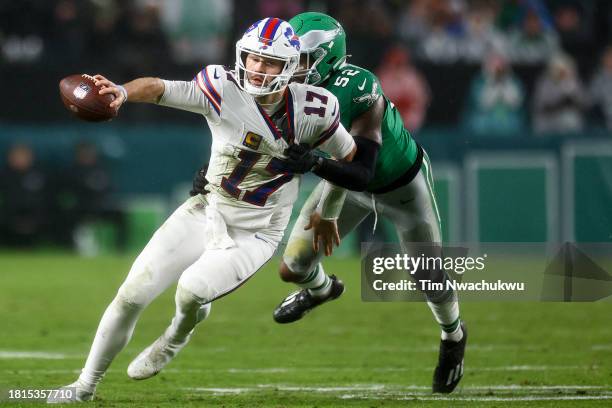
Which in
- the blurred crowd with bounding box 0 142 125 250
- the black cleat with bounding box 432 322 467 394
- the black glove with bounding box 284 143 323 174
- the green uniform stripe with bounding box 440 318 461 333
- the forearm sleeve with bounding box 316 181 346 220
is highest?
the black glove with bounding box 284 143 323 174

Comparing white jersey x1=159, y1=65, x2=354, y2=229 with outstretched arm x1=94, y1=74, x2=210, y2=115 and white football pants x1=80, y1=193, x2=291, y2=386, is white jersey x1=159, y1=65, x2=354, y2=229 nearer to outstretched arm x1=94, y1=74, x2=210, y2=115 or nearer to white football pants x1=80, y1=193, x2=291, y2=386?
outstretched arm x1=94, y1=74, x2=210, y2=115

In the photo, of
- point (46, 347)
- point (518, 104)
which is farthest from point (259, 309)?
point (518, 104)

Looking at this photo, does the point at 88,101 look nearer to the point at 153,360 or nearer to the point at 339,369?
the point at 153,360

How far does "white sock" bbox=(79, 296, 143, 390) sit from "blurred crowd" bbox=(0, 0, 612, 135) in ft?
26.7

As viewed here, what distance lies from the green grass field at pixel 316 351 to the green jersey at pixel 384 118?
1.14 metres

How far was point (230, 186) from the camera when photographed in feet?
19.5

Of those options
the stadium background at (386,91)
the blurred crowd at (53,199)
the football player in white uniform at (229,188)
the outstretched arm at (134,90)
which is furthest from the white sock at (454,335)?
the blurred crowd at (53,199)

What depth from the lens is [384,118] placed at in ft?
22.2

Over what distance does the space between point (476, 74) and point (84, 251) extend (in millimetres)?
4833

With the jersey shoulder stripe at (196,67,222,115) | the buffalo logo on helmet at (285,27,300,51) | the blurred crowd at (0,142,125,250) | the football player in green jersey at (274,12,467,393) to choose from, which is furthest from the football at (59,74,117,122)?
the blurred crowd at (0,142,125,250)

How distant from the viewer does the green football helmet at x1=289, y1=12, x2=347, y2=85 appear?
6.46 m

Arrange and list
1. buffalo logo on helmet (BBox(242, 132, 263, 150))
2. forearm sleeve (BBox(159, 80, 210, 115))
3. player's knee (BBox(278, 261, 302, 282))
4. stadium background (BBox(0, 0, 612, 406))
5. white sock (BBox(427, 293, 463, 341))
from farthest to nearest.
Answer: stadium background (BBox(0, 0, 612, 406)) < player's knee (BBox(278, 261, 302, 282)) < white sock (BBox(427, 293, 463, 341)) < buffalo logo on helmet (BBox(242, 132, 263, 150)) < forearm sleeve (BBox(159, 80, 210, 115))

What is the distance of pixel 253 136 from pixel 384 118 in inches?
45.1

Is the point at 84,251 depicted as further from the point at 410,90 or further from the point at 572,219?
the point at 572,219
